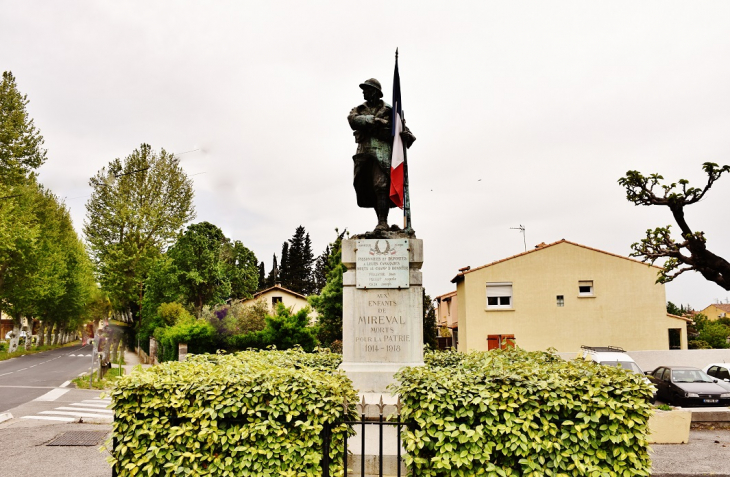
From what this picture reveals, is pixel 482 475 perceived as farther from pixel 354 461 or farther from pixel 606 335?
pixel 606 335

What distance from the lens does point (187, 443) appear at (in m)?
4.67

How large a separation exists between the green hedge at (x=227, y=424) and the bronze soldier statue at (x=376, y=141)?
12.6 feet

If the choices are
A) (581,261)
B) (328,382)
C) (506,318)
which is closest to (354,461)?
(328,382)

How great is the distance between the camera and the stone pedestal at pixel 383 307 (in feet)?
24.0

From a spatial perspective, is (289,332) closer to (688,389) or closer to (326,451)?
(688,389)

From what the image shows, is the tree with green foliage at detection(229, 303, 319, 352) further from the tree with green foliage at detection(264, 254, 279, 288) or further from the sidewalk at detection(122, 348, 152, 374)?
the tree with green foliage at detection(264, 254, 279, 288)

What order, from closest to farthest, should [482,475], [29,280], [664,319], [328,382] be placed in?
[482,475], [328,382], [664,319], [29,280]

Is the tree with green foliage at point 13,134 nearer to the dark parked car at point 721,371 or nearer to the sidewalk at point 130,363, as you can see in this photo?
the sidewalk at point 130,363

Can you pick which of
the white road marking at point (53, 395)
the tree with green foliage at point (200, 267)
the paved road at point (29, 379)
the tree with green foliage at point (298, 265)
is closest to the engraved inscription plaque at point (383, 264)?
the paved road at point (29, 379)

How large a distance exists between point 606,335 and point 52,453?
2739cm

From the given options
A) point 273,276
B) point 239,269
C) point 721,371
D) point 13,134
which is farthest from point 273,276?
point 721,371

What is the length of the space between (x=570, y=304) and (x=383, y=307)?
978 inches

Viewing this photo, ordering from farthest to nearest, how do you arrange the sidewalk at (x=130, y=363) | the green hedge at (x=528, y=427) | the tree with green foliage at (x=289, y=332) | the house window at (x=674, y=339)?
the house window at (x=674, y=339)
the sidewalk at (x=130, y=363)
the tree with green foliage at (x=289, y=332)
the green hedge at (x=528, y=427)

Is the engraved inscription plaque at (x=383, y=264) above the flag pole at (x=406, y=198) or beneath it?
beneath
